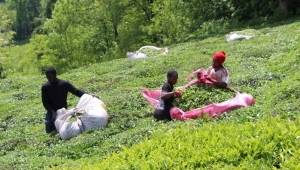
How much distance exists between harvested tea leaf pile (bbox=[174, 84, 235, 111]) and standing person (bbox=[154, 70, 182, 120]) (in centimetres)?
23

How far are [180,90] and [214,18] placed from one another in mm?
24357

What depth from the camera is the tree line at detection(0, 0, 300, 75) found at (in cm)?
3125

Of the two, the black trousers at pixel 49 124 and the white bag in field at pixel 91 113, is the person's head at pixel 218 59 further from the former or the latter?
the black trousers at pixel 49 124

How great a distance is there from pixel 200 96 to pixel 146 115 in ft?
6.50

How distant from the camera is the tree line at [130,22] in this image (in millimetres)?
31248

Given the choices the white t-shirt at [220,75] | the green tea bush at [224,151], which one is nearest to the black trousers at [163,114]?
the white t-shirt at [220,75]

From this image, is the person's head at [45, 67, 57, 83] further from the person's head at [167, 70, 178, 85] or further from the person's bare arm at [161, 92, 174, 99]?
the person's head at [167, 70, 178, 85]

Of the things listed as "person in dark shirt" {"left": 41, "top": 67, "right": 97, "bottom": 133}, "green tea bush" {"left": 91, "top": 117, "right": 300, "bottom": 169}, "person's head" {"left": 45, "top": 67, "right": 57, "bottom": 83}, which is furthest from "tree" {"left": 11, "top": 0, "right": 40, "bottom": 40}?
"green tea bush" {"left": 91, "top": 117, "right": 300, "bottom": 169}

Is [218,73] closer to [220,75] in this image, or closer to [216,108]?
[220,75]

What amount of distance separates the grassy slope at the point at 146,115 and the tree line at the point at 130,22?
409 inches

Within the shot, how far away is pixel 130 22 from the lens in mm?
39344

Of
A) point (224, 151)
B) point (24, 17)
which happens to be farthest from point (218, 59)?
point (24, 17)

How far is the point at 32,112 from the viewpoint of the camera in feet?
48.1

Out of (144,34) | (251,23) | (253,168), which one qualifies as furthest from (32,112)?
(144,34)
